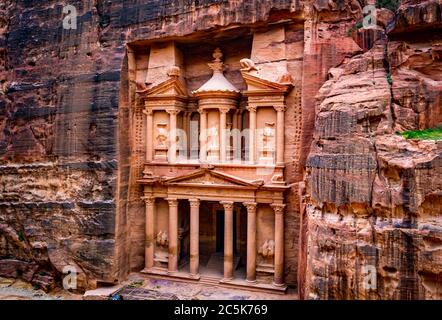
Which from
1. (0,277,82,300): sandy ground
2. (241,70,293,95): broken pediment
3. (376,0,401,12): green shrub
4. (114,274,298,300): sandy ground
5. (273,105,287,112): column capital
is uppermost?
(376,0,401,12): green shrub

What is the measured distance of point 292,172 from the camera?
1191cm

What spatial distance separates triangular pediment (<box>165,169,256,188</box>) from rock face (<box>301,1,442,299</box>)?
11.5 feet

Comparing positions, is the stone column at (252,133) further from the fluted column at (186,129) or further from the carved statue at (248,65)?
the fluted column at (186,129)

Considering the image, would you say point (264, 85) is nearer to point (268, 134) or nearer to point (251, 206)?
point (268, 134)

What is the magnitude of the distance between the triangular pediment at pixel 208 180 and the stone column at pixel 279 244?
1203 millimetres

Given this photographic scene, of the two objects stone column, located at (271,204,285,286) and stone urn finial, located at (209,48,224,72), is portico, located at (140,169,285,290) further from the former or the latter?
stone urn finial, located at (209,48,224,72)

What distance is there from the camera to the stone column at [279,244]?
1172 centimetres

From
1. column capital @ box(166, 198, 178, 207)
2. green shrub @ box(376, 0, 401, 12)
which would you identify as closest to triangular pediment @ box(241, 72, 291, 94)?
green shrub @ box(376, 0, 401, 12)

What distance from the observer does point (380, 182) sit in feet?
24.5

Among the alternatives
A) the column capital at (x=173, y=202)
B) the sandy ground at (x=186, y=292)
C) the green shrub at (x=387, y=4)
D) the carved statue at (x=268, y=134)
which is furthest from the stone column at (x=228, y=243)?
the green shrub at (x=387, y=4)

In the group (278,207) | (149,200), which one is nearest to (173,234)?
(149,200)

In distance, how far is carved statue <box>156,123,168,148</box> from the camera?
13547 mm

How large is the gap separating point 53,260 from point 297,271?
8.96 m

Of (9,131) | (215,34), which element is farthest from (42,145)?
(215,34)
